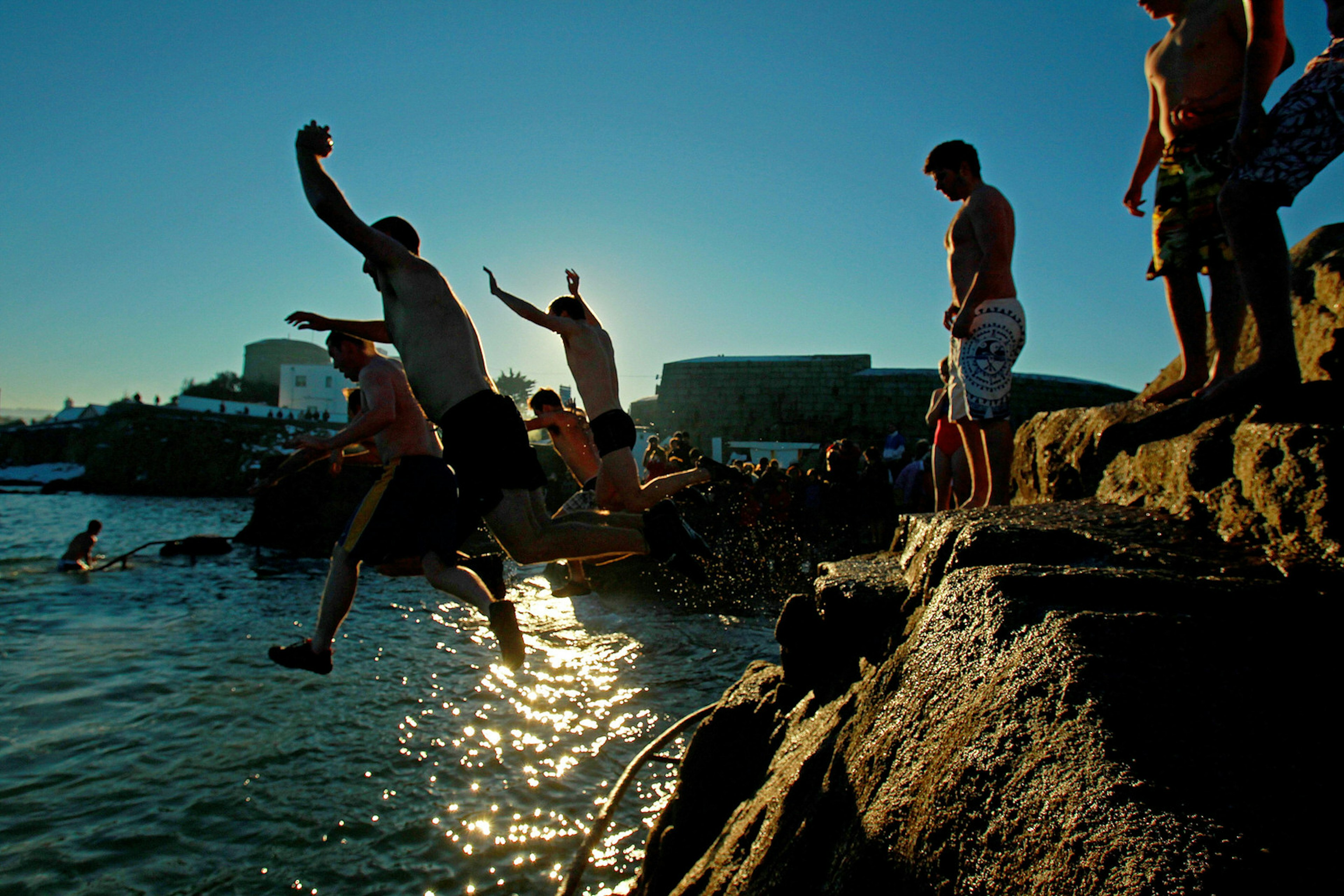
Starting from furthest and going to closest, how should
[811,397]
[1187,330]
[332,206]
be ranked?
[811,397]
[1187,330]
[332,206]

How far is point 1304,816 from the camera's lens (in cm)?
134

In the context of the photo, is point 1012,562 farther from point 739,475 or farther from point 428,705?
point 428,705

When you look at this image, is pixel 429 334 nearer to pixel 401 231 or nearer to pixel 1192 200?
pixel 401 231

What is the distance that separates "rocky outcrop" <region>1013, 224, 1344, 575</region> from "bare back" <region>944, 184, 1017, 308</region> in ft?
3.18

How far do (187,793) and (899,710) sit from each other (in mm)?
7802

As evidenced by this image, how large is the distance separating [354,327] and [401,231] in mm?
756

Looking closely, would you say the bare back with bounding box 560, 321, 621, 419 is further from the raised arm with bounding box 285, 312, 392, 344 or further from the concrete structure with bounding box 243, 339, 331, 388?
the concrete structure with bounding box 243, 339, 331, 388

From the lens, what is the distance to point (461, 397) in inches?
155

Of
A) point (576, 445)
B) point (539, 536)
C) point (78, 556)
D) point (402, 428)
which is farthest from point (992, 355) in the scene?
point (78, 556)

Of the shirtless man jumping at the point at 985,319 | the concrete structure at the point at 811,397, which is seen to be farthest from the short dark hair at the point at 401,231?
the concrete structure at the point at 811,397

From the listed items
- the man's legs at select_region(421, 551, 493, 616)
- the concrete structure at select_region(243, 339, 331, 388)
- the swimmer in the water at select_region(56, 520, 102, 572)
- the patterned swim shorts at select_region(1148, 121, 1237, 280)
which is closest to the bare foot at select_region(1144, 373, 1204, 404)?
the patterned swim shorts at select_region(1148, 121, 1237, 280)

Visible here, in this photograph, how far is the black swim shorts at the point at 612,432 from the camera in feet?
16.7

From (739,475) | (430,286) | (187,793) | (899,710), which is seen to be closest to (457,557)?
(430,286)

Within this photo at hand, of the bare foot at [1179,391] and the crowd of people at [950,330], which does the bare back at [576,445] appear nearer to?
the crowd of people at [950,330]
